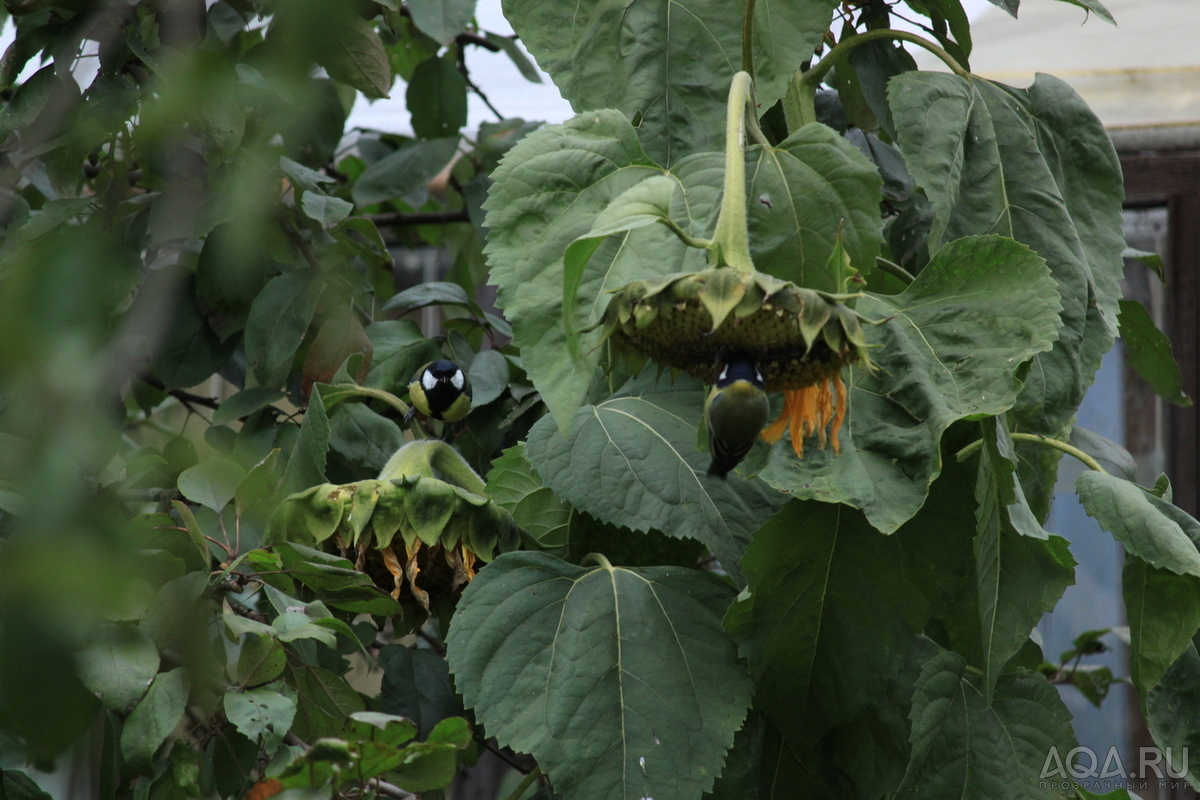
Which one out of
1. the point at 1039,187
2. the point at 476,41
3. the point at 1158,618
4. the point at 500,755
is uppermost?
the point at 1039,187

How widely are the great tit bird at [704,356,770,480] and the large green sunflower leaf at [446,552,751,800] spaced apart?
272mm

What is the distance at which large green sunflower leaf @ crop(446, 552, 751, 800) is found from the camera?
62 centimetres

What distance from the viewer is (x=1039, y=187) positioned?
74 cm

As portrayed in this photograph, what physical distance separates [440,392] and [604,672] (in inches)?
11.9

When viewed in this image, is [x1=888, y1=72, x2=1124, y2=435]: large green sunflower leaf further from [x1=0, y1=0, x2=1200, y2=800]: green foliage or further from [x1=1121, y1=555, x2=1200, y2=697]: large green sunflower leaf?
[x1=1121, y1=555, x2=1200, y2=697]: large green sunflower leaf

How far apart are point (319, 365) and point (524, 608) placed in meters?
0.31

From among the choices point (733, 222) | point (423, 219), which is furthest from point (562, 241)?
point (423, 219)

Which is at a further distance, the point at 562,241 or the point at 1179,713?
the point at 1179,713

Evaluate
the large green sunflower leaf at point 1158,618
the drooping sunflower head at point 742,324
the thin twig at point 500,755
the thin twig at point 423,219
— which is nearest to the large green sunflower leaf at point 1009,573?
the large green sunflower leaf at point 1158,618

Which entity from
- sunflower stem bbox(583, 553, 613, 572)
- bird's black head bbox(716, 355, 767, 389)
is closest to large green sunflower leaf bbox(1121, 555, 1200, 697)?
sunflower stem bbox(583, 553, 613, 572)

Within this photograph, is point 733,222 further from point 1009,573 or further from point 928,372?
point 1009,573

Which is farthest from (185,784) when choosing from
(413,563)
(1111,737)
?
(1111,737)

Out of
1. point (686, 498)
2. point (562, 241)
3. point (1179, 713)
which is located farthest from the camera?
point (1179, 713)

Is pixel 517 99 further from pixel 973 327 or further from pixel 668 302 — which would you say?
pixel 668 302
